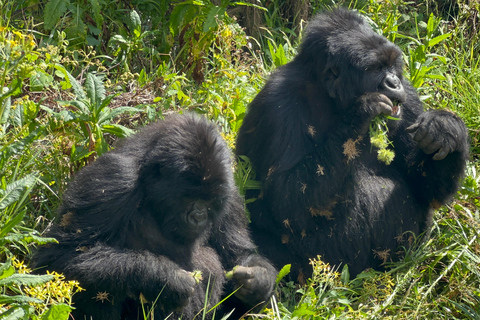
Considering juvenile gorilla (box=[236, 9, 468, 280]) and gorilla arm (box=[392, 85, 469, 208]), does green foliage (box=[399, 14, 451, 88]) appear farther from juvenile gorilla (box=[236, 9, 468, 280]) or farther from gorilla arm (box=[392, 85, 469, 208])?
juvenile gorilla (box=[236, 9, 468, 280])

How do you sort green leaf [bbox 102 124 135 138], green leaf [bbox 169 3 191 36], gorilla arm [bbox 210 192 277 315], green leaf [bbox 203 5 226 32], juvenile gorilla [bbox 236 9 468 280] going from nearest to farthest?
gorilla arm [bbox 210 192 277 315], green leaf [bbox 102 124 135 138], juvenile gorilla [bbox 236 9 468 280], green leaf [bbox 203 5 226 32], green leaf [bbox 169 3 191 36]

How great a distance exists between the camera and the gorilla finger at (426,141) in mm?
5812

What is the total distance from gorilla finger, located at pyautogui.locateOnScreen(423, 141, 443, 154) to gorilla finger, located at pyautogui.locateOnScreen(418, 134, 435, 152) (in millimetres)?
17

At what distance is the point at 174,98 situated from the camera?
6.90 meters

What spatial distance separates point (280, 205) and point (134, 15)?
8.96ft

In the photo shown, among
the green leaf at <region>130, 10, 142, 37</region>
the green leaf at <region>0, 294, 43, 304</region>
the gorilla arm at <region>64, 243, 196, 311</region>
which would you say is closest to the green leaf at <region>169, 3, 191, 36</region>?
the green leaf at <region>130, 10, 142, 37</region>

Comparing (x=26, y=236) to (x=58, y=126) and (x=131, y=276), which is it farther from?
(x=58, y=126)

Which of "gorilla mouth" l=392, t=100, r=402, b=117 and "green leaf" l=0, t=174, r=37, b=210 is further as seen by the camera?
"gorilla mouth" l=392, t=100, r=402, b=117

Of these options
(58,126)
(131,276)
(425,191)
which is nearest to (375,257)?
(425,191)

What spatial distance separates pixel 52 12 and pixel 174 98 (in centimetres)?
146

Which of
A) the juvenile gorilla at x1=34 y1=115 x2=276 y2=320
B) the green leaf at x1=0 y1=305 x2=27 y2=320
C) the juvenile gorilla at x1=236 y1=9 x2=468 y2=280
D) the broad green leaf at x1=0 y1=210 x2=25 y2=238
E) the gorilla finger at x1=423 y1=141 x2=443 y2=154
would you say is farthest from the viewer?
the gorilla finger at x1=423 y1=141 x2=443 y2=154

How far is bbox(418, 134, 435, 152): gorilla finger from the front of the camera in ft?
19.1

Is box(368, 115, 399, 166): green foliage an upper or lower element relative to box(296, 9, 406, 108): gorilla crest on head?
lower

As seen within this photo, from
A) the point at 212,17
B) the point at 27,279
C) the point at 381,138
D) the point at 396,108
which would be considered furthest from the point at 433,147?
the point at 27,279
